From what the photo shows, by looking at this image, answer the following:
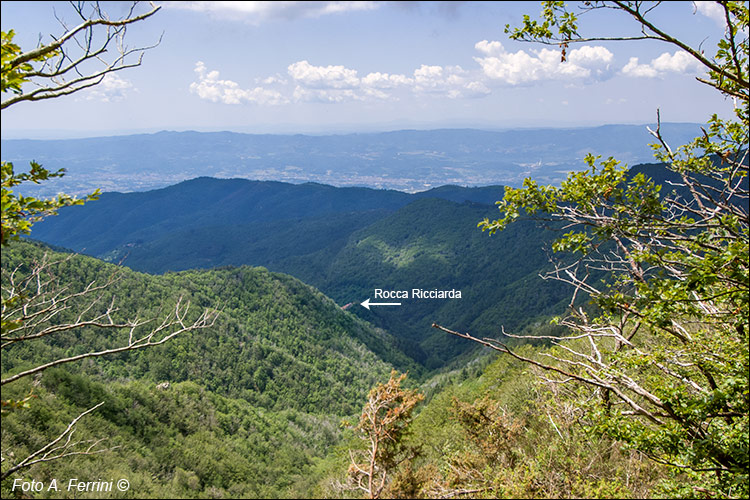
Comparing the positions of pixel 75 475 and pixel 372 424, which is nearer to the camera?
pixel 372 424

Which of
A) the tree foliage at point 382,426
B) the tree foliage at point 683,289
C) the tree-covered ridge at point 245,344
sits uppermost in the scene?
the tree foliage at point 683,289

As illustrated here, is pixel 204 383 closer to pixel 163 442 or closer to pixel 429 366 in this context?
pixel 163 442

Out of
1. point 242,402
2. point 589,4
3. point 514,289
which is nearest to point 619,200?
point 589,4

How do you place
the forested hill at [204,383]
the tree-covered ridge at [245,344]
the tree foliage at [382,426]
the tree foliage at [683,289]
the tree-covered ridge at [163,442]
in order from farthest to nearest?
1. the tree-covered ridge at [245,344]
2. the forested hill at [204,383]
3. the tree-covered ridge at [163,442]
4. the tree foliage at [382,426]
5. the tree foliage at [683,289]

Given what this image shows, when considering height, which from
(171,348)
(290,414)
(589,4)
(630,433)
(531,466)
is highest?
(589,4)

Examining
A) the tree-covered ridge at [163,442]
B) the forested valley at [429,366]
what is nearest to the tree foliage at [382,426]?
the forested valley at [429,366]

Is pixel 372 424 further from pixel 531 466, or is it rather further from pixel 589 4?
pixel 589 4

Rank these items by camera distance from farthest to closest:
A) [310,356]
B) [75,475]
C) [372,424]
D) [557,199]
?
[310,356], [75,475], [372,424], [557,199]

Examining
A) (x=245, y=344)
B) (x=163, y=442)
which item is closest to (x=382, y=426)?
(x=163, y=442)

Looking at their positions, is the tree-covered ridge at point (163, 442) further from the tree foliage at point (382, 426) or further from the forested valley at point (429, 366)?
the tree foliage at point (382, 426)

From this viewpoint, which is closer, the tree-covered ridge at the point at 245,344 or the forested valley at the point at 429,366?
the forested valley at the point at 429,366
